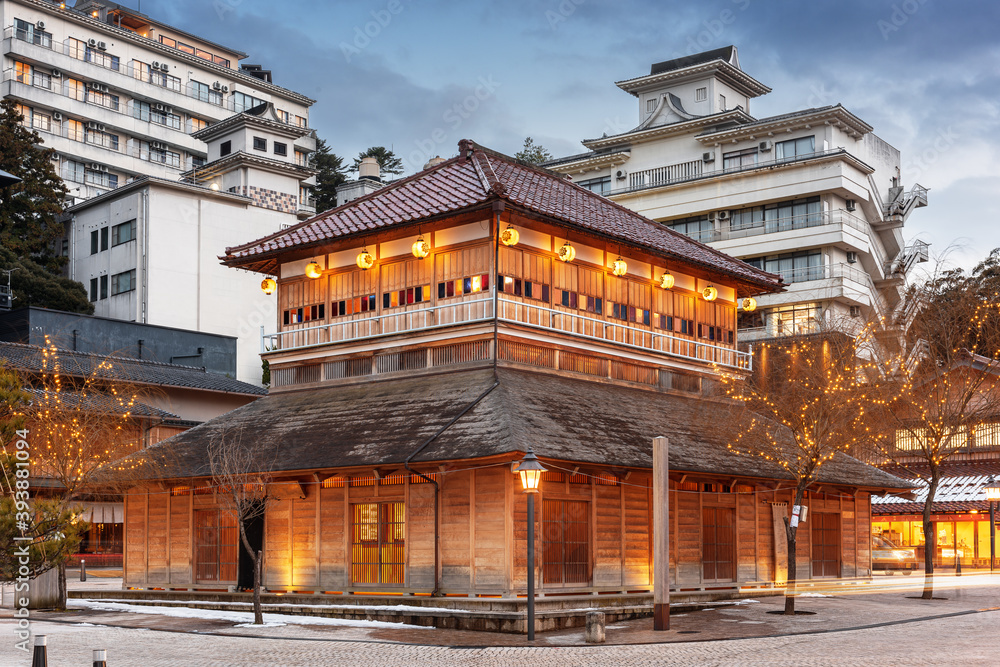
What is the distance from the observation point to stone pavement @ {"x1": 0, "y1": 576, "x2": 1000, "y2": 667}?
17.9 m

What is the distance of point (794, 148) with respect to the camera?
6581 centimetres

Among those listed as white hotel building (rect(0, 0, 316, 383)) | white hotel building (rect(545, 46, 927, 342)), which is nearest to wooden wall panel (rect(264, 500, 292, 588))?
white hotel building (rect(0, 0, 316, 383))

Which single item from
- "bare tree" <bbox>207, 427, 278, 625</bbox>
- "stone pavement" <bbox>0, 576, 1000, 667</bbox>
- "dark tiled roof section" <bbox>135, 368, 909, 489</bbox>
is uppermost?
"dark tiled roof section" <bbox>135, 368, 909, 489</bbox>

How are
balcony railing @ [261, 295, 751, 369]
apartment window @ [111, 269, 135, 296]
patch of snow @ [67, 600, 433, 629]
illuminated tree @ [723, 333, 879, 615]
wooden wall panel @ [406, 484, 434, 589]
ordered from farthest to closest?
apartment window @ [111, 269, 135, 296] < balcony railing @ [261, 295, 751, 369] < illuminated tree @ [723, 333, 879, 615] < wooden wall panel @ [406, 484, 434, 589] < patch of snow @ [67, 600, 433, 629]

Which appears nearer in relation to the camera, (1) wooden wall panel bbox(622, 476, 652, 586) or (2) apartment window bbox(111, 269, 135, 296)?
(1) wooden wall panel bbox(622, 476, 652, 586)

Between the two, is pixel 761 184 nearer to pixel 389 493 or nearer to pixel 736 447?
pixel 736 447

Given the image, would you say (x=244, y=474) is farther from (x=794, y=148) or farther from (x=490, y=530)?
(x=794, y=148)

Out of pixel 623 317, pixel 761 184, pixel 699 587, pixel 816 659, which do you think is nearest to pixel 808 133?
pixel 761 184

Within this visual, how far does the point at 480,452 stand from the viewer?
23250mm

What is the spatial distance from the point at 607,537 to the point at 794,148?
45.1 metres

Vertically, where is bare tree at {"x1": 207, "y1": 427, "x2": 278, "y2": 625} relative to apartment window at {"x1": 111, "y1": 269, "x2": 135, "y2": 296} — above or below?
below

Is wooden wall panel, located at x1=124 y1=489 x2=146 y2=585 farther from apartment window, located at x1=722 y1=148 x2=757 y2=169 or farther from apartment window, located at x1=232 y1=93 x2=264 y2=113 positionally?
apartment window, located at x1=232 y1=93 x2=264 y2=113

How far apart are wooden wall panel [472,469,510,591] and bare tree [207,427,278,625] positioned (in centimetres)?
520

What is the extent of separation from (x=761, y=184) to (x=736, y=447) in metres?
39.5
